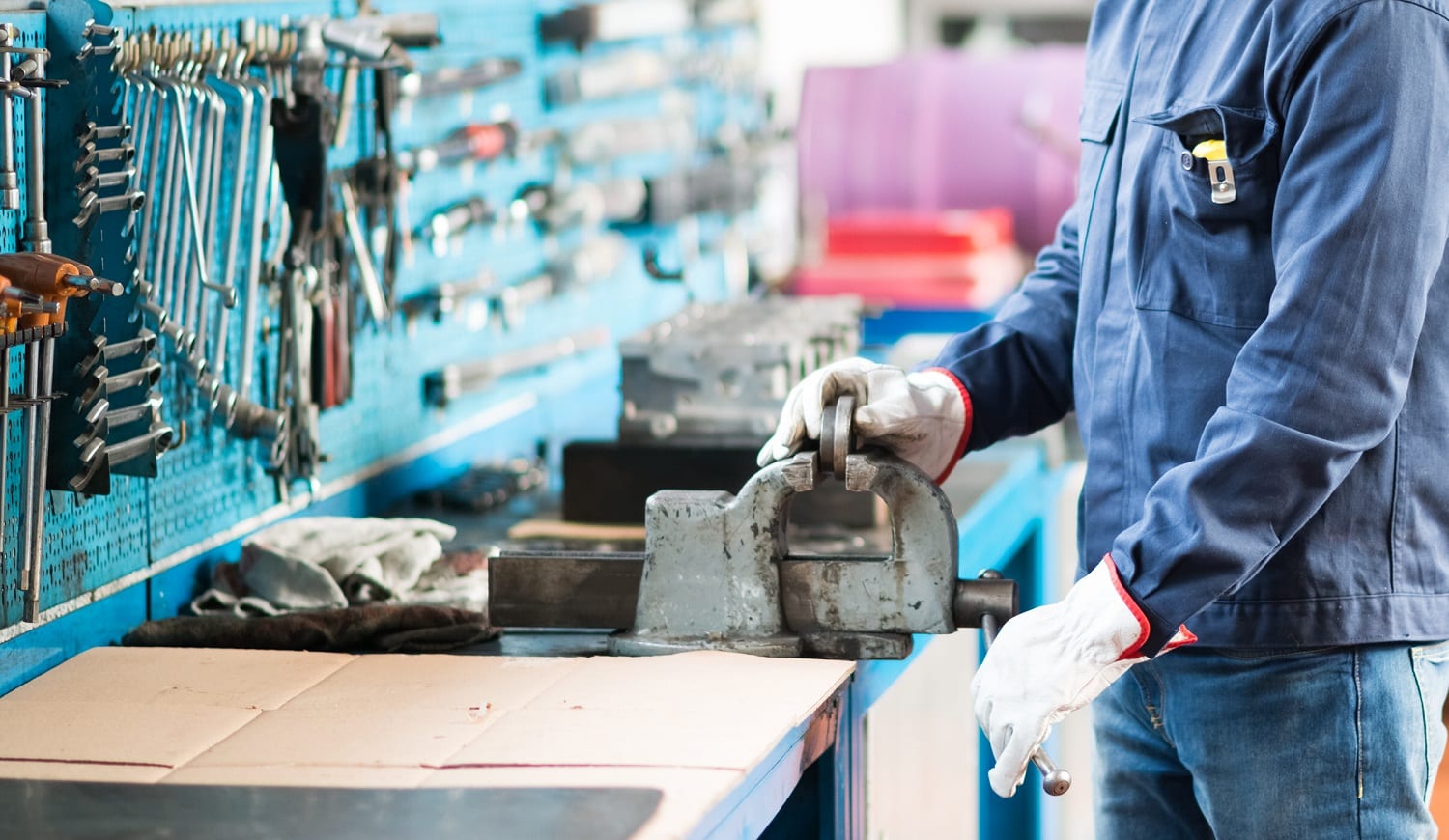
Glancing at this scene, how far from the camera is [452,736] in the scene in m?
1.39

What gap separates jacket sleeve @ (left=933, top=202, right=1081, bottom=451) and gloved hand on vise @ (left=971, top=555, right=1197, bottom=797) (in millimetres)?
419

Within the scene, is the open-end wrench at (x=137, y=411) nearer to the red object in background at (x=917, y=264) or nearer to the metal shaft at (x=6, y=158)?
the metal shaft at (x=6, y=158)

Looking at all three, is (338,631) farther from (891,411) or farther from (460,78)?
(460,78)

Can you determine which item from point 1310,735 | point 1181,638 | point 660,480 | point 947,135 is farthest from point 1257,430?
point 947,135

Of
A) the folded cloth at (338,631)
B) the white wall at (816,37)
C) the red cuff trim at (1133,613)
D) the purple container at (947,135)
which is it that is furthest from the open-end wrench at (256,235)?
the purple container at (947,135)

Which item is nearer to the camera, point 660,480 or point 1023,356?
point 1023,356

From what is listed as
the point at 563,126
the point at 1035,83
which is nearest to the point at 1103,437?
the point at 563,126

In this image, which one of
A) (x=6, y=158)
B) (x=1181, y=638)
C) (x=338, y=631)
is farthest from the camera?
(x=338, y=631)

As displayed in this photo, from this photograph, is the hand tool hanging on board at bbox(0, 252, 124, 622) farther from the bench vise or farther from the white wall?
the white wall

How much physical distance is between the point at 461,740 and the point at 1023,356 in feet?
2.54

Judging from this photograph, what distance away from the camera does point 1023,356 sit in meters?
1.82

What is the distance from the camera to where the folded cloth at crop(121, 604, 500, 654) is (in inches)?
67.0

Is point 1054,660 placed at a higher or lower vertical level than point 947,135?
lower

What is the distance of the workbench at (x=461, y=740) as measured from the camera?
124cm
